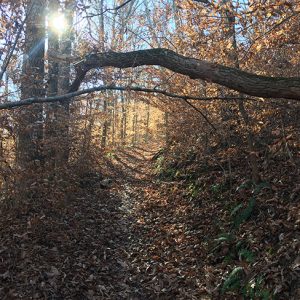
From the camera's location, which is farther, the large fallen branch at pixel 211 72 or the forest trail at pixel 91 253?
the forest trail at pixel 91 253

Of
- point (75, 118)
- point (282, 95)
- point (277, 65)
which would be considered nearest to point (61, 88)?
point (75, 118)

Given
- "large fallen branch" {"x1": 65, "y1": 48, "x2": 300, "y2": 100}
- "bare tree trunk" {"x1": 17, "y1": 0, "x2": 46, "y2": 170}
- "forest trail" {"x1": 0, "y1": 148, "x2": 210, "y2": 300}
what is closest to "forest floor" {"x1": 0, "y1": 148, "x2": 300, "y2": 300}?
"forest trail" {"x1": 0, "y1": 148, "x2": 210, "y2": 300}

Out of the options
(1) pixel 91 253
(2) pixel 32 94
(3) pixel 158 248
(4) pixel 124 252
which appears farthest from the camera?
(2) pixel 32 94

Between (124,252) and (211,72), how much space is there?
12.4 feet

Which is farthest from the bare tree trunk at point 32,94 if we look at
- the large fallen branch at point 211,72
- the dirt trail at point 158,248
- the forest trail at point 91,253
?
the dirt trail at point 158,248

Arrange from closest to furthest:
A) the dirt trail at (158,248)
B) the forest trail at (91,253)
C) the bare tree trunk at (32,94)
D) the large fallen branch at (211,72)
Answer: the large fallen branch at (211,72) < the forest trail at (91,253) < the dirt trail at (158,248) < the bare tree trunk at (32,94)

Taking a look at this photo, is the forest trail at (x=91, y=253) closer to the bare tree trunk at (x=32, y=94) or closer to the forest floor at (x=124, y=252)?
the forest floor at (x=124, y=252)

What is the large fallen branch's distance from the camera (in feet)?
17.6

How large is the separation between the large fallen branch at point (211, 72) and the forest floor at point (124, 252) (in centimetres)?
213

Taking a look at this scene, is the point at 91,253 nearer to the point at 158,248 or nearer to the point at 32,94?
the point at 158,248

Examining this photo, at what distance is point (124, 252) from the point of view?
709 centimetres

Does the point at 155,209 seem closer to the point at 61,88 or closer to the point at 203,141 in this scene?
the point at 203,141

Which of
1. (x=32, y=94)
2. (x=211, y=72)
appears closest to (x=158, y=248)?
(x=211, y=72)

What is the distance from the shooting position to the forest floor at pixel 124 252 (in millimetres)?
5391
